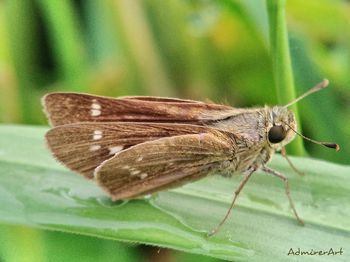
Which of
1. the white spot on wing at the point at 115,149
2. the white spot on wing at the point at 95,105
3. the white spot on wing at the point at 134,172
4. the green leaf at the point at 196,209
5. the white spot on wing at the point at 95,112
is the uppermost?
the white spot on wing at the point at 95,105

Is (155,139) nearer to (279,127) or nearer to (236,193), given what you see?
(236,193)

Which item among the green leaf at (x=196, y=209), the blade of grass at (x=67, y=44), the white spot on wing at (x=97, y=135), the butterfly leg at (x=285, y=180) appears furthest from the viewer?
the blade of grass at (x=67, y=44)

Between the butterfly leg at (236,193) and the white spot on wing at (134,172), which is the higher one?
the white spot on wing at (134,172)

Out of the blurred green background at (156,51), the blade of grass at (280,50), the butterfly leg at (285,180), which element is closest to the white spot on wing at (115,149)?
the butterfly leg at (285,180)

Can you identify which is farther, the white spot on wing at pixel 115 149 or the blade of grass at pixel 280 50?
the white spot on wing at pixel 115 149

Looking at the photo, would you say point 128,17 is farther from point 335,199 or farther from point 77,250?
point 335,199

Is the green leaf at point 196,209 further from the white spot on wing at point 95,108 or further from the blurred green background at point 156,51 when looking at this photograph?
the blurred green background at point 156,51
